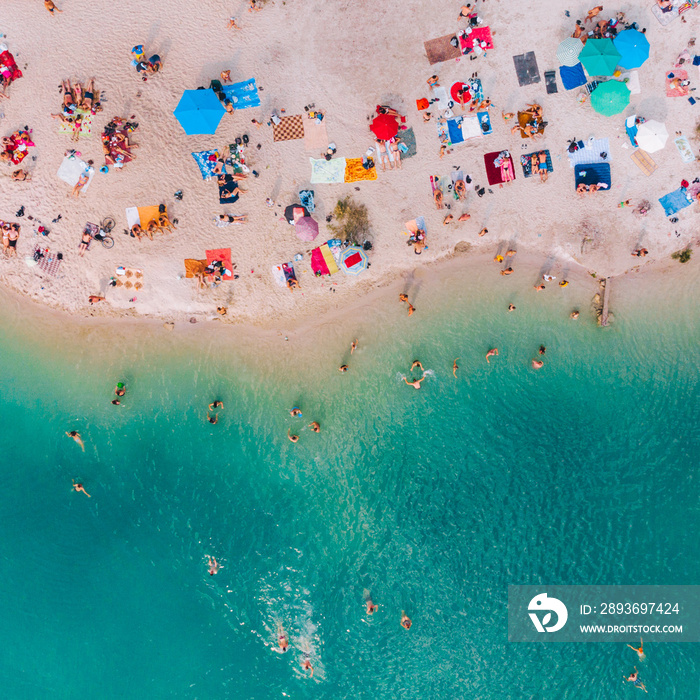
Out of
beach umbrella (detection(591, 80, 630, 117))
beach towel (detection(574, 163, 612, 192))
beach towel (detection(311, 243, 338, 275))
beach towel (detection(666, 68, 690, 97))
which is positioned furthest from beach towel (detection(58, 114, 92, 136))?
beach towel (detection(666, 68, 690, 97))

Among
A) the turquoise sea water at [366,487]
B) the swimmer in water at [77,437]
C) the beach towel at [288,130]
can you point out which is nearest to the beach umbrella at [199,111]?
the beach towel at [288,130]

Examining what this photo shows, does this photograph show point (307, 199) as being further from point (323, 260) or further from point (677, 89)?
point (677, 89)

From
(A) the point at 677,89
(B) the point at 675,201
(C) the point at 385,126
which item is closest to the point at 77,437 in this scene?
(C) the point at 385,126

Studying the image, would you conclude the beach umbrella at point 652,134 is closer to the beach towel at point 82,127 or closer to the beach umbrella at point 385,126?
the beach umbrella at point 385,126

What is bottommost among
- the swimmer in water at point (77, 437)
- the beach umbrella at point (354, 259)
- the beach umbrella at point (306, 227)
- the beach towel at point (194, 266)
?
the swimmer in water at point (77, 437)

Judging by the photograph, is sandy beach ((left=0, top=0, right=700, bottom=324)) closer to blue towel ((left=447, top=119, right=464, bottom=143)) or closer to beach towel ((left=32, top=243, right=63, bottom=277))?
beach towel ((left=32, top=243, right=63, bottom=277))
